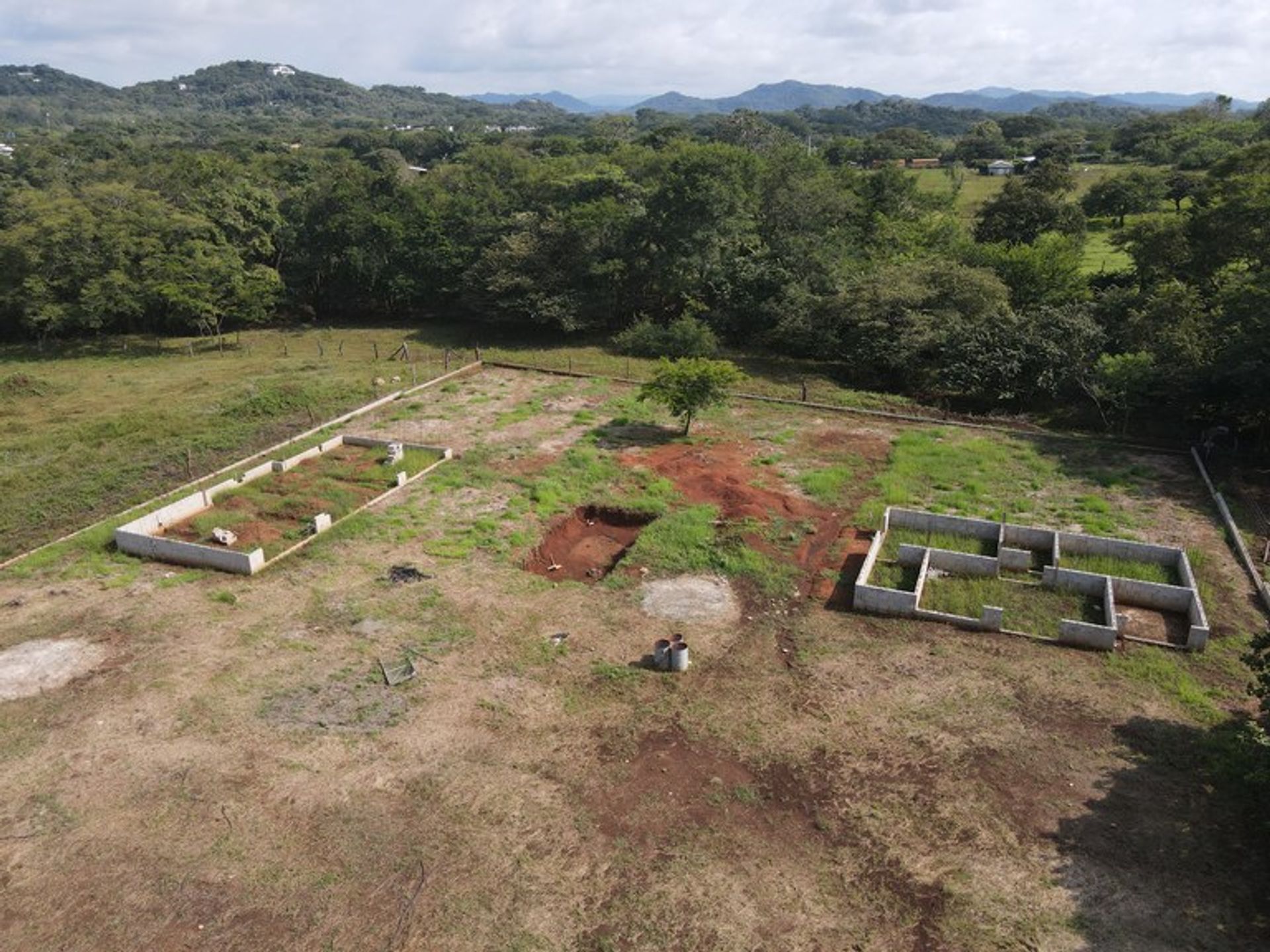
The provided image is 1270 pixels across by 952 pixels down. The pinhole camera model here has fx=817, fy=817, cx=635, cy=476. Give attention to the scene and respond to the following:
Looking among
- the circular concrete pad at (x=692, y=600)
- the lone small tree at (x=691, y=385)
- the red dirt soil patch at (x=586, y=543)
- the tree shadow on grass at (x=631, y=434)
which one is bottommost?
the red dirt soil patch at (x=586, y=543)

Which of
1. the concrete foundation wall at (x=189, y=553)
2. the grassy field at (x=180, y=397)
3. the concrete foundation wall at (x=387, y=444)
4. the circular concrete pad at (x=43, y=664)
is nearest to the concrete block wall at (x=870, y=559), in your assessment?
the grassy field at (x=180, y=397)

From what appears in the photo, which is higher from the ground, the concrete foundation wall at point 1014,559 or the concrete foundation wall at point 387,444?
the concrete foundation wall at point 387,444

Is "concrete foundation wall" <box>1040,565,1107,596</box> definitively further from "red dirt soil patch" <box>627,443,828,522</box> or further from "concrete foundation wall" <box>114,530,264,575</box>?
"concrete foundation wall" <box>114,530,264,575</box>

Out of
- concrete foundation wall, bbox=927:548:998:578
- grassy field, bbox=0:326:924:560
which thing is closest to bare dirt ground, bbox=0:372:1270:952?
concrete foundation wall, bbox=927:548:998:578

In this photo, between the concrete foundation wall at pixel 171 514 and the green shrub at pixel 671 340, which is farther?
the green shrub at pixel 671 340

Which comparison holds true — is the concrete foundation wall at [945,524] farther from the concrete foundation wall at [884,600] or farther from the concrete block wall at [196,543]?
the concrete block wall at [196,543]

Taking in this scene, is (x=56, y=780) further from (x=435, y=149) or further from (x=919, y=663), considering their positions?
(x=435, y=149)

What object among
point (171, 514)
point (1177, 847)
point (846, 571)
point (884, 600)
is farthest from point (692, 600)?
point (171, 514)
